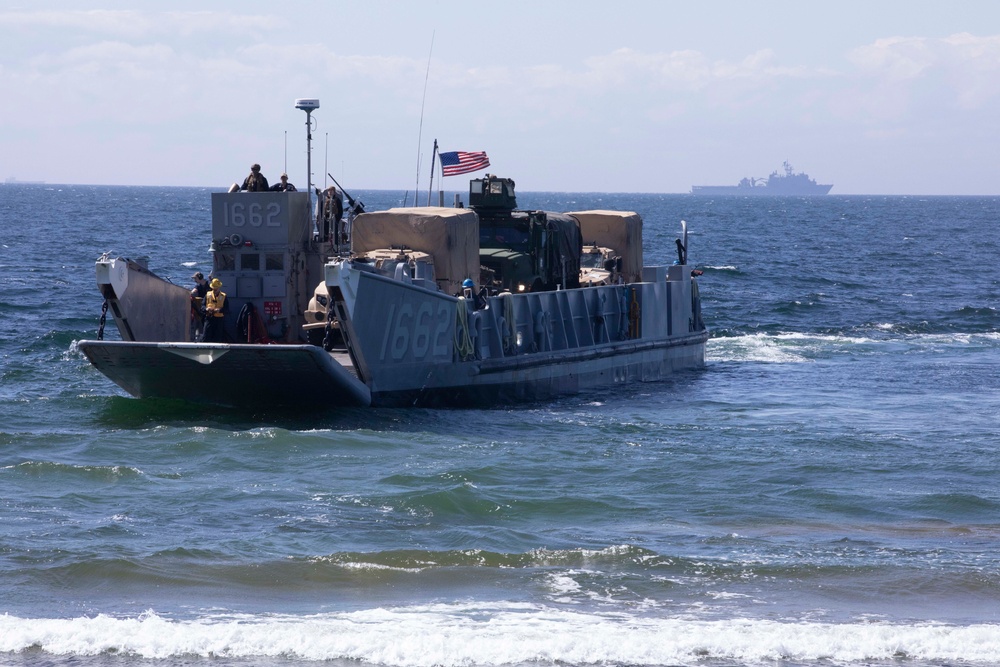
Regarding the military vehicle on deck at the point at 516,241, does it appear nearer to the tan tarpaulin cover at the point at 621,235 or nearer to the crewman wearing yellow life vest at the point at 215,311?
the tan tarpaulin cover at the point at 621,235

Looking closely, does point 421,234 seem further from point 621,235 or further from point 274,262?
point 621,235

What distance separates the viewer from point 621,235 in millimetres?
28641

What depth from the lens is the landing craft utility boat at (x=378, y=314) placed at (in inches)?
729

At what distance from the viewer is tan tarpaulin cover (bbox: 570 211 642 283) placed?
93.8 ft

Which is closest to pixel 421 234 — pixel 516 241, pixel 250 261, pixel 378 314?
pixel 250 261

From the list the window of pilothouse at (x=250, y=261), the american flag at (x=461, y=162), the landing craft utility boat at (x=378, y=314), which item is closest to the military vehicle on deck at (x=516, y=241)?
the landing craft utility boat at (x=378, y=314)

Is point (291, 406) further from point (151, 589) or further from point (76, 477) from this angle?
point (151, 589)

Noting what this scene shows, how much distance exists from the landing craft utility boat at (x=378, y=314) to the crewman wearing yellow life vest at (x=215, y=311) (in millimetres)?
446

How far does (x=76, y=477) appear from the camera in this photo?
1595 cm

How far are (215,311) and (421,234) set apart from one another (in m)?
3.29

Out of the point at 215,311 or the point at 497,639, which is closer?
the point at 497,639

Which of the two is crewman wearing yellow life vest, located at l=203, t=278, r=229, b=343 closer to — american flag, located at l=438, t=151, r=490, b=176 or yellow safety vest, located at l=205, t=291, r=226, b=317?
yellow safety vest, located at l=205, t=291, r=226, b=317

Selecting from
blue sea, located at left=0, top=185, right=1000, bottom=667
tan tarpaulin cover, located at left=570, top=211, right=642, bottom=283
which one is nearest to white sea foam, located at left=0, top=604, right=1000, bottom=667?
blue sea, located at left=0, top=185, right=1000, bottom=667

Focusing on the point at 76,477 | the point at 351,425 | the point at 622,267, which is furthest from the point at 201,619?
the point at 622,267
